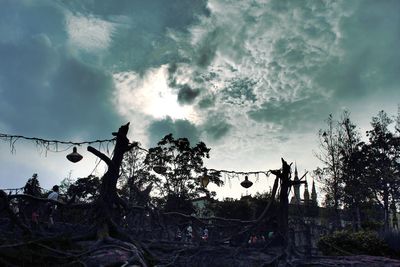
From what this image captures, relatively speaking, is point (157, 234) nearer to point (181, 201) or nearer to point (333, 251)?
point (333, 251)

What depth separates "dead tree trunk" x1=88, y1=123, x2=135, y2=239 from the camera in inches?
320

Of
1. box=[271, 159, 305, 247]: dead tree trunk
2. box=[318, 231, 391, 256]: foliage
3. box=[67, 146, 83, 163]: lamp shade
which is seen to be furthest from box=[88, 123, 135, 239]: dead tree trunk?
box=[318, 231, 391, 256]: foliage

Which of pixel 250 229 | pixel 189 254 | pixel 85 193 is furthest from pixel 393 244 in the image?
pixel 85 193

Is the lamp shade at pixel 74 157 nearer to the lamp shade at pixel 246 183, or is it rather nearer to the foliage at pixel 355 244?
the lamp shade at pixel 246 183

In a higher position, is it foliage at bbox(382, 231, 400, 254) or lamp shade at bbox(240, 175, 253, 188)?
lamp shade at bbox(240, 175, 253, 188)

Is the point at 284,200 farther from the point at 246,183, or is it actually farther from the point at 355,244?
the point at 355,244

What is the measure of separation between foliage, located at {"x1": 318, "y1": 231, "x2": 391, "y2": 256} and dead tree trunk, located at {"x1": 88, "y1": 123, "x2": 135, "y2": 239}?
29.1ft

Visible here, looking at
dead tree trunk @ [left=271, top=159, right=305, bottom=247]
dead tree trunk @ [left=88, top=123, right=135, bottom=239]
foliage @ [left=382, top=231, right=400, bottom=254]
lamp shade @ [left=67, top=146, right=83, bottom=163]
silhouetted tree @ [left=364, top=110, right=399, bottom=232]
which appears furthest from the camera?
silhouetted tree @ [left=364, top=110, right=399, bottom=232]

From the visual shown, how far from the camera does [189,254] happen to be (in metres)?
9.16

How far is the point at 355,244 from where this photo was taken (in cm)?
1390

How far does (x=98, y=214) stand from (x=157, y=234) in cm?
420

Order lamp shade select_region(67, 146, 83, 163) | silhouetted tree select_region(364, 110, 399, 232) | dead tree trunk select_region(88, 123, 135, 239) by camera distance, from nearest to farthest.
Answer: dead tree trunk select_region(88, 123, 135, 239) < lamp shade select_region(67, 146, 83, 163) < silhouetted tree select_region(364, 110, 399, 232)

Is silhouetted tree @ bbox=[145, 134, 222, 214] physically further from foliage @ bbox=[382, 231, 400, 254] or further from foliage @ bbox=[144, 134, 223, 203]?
foliage @ bbox=[382, 231, 400, 254]

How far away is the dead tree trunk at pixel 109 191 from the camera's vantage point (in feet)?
26.7
